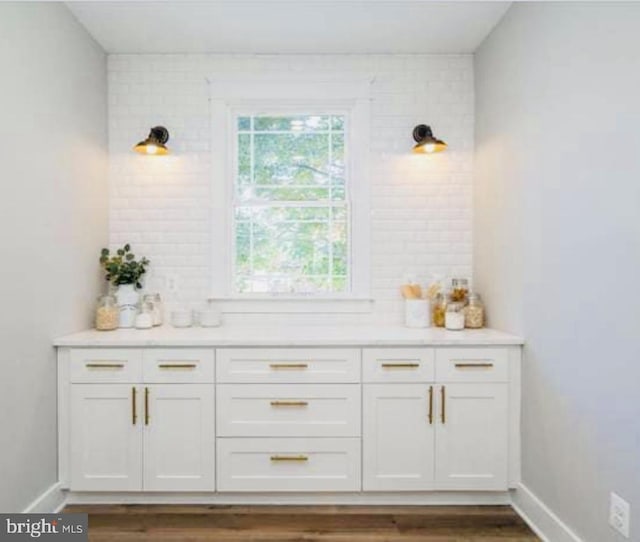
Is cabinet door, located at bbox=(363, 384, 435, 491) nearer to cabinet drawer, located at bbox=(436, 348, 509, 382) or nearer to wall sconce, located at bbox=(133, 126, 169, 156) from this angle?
cabinet drawer, located at bbox=(436, 348, 509, 382)

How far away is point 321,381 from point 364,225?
1.14 m

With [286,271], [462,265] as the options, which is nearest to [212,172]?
[286,271]

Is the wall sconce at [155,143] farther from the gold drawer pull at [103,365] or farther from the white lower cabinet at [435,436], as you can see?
the white lower cabinet at [435,436]

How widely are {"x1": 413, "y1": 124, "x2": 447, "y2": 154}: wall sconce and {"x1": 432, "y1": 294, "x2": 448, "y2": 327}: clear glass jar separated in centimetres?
96

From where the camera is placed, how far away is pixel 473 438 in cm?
233

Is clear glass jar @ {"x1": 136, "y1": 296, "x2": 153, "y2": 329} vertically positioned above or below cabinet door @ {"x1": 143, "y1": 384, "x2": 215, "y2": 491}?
above

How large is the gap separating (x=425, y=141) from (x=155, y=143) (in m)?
1.73

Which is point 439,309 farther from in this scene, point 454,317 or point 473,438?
point 473,438

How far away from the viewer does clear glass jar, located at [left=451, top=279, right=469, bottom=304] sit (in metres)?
2.77

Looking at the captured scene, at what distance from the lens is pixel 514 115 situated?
2402mm

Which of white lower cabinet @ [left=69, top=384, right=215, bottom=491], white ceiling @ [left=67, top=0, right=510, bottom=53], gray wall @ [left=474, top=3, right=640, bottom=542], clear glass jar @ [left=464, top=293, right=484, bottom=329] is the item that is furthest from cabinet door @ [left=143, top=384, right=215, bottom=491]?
white ceiling @ [left=67, top=0, right=510, bottom=53]

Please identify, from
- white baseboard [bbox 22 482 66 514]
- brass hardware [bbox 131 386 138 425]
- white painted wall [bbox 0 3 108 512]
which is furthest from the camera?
brass hardware [bbox 131 386 138 425]

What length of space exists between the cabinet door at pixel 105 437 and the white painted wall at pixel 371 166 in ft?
2.77

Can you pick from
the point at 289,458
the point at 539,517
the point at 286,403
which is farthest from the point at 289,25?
the point at 539,517
